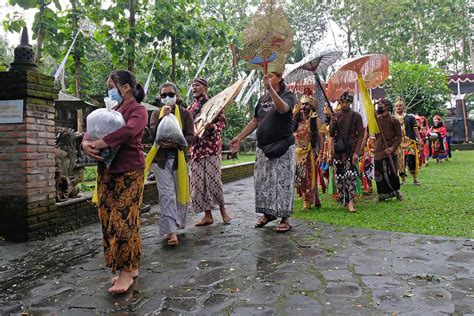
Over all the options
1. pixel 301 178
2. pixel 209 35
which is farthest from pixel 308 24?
pixel 301 178

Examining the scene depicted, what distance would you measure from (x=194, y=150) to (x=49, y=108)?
175 cm

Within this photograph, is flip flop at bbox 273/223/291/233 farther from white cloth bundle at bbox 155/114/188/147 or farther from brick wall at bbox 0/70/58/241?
brick wall at bbox 0/70/58/241

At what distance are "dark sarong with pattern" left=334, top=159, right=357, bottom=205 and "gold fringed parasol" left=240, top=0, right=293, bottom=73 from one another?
6.73ft

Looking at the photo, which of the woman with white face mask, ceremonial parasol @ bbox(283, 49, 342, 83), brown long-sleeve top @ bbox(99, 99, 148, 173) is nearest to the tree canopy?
ceremonial parasol @ bbox(283, 49, 342, 83)

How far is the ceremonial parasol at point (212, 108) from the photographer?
15.9ft

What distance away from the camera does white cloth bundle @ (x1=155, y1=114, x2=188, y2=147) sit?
4031 millimetres

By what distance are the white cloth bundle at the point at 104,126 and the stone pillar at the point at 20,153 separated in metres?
1.92

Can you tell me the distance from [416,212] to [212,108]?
3.14 m

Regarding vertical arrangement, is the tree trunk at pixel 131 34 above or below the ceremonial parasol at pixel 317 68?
above

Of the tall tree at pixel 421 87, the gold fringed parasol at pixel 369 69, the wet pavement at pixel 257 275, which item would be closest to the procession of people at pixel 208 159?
the wet pavement at pixel 257 275

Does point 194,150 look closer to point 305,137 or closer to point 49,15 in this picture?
point 305,137

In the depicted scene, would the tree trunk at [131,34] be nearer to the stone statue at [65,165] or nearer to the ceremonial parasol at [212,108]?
the stone statue at [65,165]

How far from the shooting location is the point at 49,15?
8.67m

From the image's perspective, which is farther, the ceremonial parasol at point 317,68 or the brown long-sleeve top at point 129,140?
the ceremonial parasol at point 317,68
